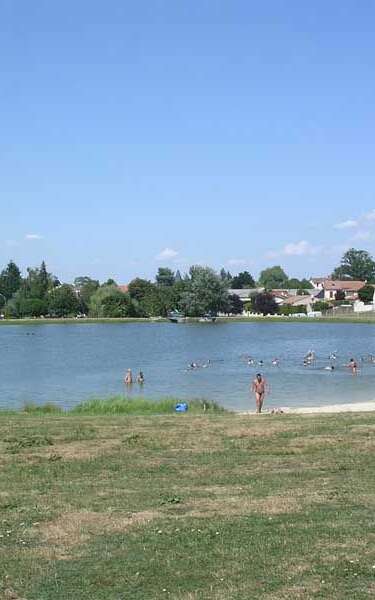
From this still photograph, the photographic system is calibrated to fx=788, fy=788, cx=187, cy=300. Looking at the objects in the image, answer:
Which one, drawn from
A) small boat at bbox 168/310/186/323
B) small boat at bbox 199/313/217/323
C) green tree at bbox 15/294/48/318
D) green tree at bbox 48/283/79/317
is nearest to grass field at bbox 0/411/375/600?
small boat at bbox 199/313/217/323

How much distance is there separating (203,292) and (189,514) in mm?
138305

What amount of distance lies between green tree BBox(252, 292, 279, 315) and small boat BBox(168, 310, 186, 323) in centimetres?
2034

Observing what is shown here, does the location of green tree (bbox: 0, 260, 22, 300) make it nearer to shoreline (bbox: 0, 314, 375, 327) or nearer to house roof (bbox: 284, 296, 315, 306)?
shoreline (bbox: 0, 314, 375, 327)

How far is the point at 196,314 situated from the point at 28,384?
104 meters

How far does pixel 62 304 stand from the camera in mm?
162625

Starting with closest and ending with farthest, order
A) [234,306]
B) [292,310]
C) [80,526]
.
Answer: [80,526] < [234,306] < [292,310]

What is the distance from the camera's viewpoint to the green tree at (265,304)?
168 m

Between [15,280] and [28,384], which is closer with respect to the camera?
[28,384]

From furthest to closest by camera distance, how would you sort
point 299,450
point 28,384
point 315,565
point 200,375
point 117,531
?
point 200,375, point 28,384, point 299,450, point 117,531, point 315,565

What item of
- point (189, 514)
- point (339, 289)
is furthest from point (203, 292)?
point (189, 514)

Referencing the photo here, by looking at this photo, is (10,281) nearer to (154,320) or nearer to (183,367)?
(154,320)

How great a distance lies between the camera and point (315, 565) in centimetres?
787

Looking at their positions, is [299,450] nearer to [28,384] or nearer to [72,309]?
[28,384]

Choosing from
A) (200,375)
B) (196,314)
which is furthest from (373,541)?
(196,314)
